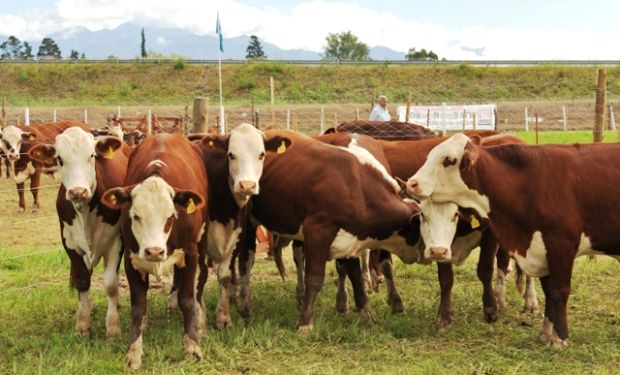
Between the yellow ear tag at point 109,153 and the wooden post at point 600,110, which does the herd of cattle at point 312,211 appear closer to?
the yellow ear tag at point 109,153

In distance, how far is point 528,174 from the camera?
6.45 metres

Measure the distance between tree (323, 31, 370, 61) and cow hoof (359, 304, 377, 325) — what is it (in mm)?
81935

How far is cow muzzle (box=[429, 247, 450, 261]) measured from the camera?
6.53 meters

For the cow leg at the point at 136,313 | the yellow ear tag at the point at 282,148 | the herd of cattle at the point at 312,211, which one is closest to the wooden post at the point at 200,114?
the herd of cattle at the point at 312,211

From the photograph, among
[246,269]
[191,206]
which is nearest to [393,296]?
[246,269]

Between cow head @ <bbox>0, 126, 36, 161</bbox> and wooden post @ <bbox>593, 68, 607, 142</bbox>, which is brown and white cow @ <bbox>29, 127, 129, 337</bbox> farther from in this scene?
cow head @ <bbox>0, 126, 36, 161</bbox>

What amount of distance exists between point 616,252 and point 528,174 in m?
1.06

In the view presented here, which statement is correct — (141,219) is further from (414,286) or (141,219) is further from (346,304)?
(414,286)

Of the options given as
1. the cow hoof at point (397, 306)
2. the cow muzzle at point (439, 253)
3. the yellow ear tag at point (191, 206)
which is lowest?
the cow hoof at point (397, 306)

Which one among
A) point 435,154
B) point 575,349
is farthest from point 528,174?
point 575,349

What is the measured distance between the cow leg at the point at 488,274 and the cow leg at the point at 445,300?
0.39 meters

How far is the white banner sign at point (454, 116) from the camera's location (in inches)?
1219

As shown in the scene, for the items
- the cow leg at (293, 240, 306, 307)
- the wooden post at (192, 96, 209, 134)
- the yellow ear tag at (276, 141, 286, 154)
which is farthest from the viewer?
the wooden post at (192, 96, 209, 134)

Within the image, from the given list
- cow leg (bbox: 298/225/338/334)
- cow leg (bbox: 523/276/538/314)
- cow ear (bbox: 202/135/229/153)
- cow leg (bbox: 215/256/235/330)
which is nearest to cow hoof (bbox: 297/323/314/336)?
cow leg (bbox: 298/225/338/334)
